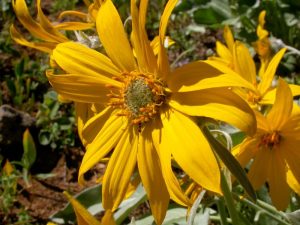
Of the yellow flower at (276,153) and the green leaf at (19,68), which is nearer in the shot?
the yellow flower at (276,153)

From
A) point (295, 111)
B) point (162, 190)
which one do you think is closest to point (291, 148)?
point (295, 111)

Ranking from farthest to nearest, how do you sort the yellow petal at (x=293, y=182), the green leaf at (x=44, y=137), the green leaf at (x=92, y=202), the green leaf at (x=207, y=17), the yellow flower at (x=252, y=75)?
the green leaf at (x=207, y=17) < the green leaf at (x=44, y=137) < the green leaf at (x=92, y=202) < the yellow flower at (x=252, y=75) < the yellow petal at (x=293, y=182)

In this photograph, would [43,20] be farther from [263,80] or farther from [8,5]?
[8,5]

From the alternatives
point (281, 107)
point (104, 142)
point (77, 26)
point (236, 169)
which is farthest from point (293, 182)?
point (77, 26)

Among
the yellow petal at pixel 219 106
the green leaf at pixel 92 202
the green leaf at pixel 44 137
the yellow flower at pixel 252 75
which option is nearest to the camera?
the yellow petal at pixel 219 106

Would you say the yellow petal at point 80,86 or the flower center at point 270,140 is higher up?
the yellow petal at point 80,86

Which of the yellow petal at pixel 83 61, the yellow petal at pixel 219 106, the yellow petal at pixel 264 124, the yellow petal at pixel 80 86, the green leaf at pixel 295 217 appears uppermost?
Answer: the yellow petal at pixel 83 61

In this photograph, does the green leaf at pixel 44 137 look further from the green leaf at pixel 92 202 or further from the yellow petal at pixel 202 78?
the yellow petal at pixel 202 78

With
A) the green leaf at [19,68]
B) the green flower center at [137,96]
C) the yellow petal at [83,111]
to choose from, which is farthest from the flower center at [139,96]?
the green leaf at [19,68]
